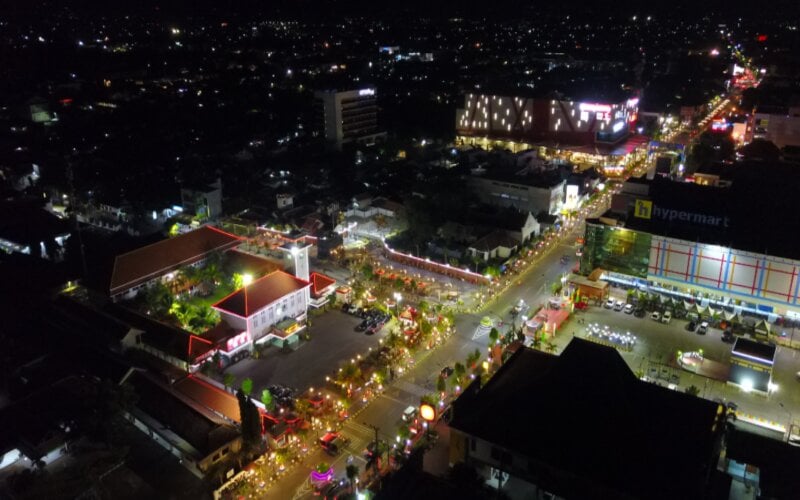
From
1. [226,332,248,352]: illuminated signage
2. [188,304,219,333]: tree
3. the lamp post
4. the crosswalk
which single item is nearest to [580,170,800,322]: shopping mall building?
the crosswalk

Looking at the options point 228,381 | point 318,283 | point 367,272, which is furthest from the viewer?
point 367,272

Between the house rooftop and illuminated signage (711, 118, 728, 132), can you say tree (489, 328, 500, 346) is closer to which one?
the house rooftop

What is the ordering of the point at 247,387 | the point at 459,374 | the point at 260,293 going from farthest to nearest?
the point at 260,293
the point at 459,374
the point at 247,387

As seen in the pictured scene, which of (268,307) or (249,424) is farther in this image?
(268,307)

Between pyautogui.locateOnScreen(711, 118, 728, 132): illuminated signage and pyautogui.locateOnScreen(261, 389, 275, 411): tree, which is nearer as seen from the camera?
pyautogui.locateOnScreen(261, 389, 275, 411): tree

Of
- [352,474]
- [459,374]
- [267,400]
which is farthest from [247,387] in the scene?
[459,374]

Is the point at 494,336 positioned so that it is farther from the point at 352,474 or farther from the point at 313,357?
the point at 352,474

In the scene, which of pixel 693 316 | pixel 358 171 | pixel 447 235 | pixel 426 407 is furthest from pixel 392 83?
pixel 426 407

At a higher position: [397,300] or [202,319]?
[202,319]
